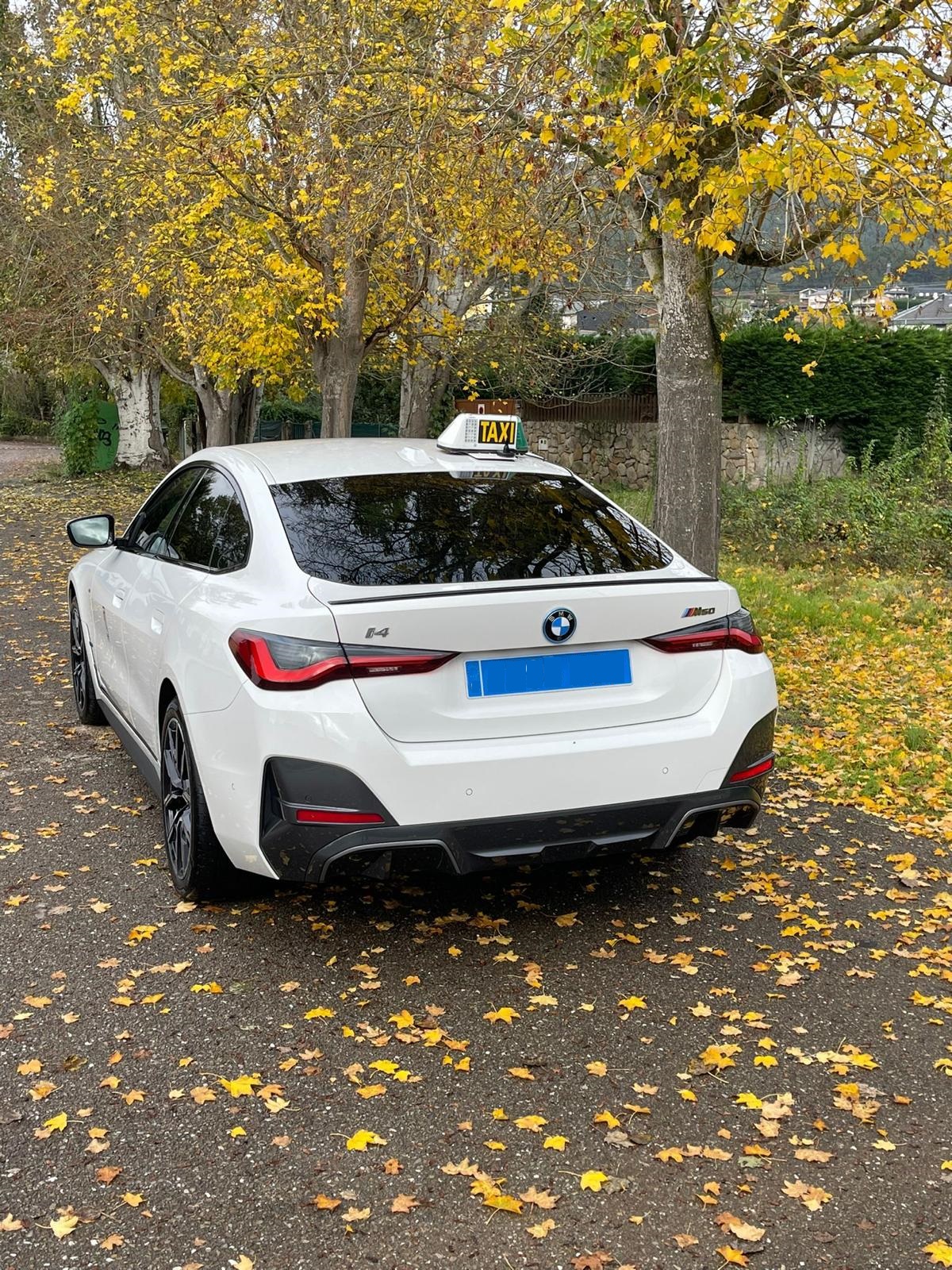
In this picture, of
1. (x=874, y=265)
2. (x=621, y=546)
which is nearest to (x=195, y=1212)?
(x=621, y=546)

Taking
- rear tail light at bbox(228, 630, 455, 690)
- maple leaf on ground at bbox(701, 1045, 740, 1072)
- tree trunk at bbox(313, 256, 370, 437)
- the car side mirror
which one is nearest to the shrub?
tree trunk at bbox(313, 256, 370, 437)

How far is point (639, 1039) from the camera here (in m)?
3.65

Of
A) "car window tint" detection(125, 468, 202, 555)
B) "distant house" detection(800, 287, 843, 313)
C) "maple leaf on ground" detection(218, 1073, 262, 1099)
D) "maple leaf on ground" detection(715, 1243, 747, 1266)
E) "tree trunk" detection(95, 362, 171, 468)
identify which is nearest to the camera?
"maple leaf on ground" detection(715, 1243, 747, 1266)

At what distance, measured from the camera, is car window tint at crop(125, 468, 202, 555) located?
548cm

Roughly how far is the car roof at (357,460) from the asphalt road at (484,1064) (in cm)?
157

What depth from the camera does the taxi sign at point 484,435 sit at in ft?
16.7

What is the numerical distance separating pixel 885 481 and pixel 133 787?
41.0 feet

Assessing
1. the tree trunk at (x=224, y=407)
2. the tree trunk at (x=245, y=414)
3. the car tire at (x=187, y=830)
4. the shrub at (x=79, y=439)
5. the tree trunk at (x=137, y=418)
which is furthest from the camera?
the tree trunk at (x=137, y=418)

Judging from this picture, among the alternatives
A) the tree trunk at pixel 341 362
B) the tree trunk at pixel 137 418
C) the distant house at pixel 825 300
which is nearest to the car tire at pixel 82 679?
the distant house at pixel 825 300

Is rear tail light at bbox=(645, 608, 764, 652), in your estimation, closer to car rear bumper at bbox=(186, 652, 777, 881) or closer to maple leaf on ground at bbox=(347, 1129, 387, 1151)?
car rear bumper at bbox=(186, 652, 777, 881)

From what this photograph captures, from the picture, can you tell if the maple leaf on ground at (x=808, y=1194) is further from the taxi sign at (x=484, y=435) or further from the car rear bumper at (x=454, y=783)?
the taxi sign at (x=484, y=435)

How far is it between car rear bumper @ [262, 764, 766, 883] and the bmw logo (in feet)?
1.74

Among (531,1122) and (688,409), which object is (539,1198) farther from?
(688,409)

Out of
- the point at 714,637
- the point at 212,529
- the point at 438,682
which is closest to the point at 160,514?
→ the point at 212,529
